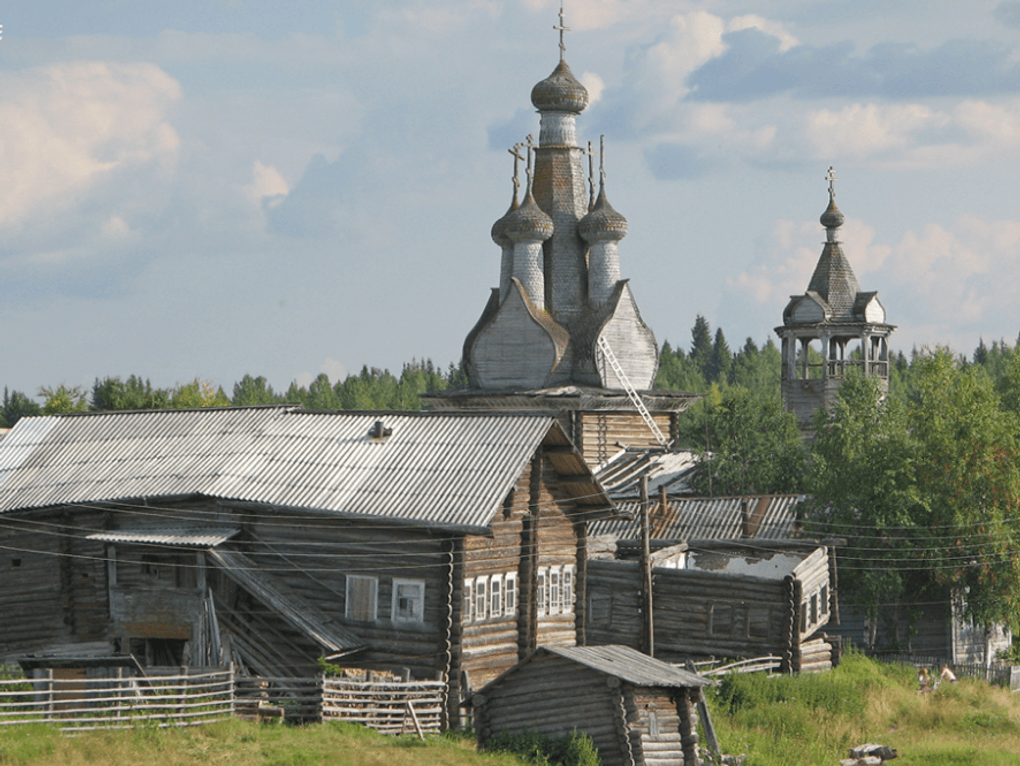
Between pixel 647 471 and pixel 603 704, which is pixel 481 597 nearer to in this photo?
pixel 603 704

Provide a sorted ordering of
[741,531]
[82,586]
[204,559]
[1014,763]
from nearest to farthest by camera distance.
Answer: [1014,763] → [204,559] → [82,586] → [741,531]

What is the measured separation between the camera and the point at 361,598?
29391 mm

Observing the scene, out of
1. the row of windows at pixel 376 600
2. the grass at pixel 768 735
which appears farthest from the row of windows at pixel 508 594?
the grass at pixel 768 735

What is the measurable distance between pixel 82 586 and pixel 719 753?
15.6 metres

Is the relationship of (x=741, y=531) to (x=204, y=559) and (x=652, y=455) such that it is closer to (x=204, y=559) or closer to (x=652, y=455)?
(x=652, y=455)

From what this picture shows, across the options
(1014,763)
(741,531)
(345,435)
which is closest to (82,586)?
(345,435)

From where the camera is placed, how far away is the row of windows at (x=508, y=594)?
96.4 ft

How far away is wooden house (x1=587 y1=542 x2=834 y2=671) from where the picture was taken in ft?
111

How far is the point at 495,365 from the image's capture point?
49.0m

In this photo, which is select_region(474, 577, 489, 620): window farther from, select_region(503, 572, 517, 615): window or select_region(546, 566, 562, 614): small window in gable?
select_region(546, 566, 562, 614): small window in gable

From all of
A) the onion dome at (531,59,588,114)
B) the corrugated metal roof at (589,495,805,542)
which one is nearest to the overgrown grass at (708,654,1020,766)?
the corrugated metal roof at (589,495,805,542)

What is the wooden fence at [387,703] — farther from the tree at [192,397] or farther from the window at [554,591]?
the tree at [192,397]

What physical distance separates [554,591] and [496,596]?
264 cm

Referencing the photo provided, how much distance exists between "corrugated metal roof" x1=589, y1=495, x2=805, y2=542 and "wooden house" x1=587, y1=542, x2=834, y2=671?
2255 mm
